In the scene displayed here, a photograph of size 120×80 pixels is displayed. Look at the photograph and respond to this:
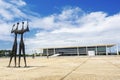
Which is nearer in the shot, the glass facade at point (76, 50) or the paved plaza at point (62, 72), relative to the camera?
the paved plaza at point (62, 72)

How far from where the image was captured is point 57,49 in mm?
143250

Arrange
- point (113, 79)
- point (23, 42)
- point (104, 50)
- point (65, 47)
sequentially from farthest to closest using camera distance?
point (65, 47) → point (104, 50) → point (23, 42) → point (113, 79)

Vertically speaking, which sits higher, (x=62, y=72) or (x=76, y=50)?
(x=76, y=50)

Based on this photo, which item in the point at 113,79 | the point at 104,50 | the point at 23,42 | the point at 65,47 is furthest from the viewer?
the point at 65,47

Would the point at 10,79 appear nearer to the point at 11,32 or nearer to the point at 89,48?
the point at 11,32

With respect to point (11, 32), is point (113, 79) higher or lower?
lower

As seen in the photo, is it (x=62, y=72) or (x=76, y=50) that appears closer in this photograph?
(x=62, y=72)

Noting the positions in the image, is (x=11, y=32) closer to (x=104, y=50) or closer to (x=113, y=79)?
(x=113, y=79)

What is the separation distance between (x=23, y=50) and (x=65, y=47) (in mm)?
114465

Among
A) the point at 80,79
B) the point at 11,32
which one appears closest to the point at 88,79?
the point at 80,79

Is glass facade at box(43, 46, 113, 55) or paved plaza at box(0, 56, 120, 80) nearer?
Answer: paved plaza at box(0, 56, 120, 80)

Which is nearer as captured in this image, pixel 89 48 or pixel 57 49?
pixel 89 48

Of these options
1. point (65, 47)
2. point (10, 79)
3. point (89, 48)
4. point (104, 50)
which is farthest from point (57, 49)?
point (10, 79)

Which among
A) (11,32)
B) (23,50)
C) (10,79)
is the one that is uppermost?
(11,32)
